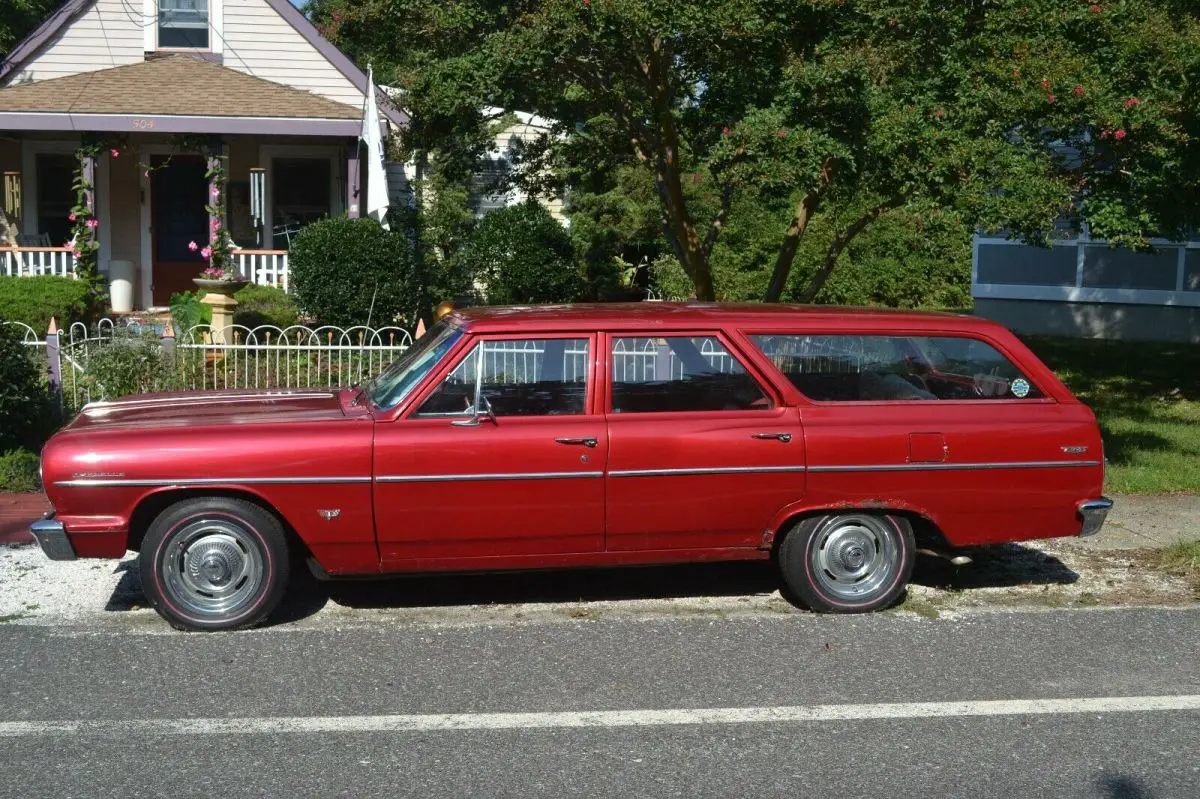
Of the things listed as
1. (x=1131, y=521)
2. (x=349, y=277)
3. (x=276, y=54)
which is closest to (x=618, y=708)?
(x=1131, y=521)

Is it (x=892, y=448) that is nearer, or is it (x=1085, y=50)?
(x=892, y=448)

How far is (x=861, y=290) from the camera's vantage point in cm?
1944

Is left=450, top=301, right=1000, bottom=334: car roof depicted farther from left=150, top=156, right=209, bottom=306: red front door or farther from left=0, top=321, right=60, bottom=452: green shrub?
left=150, top=156, right=209, bottom=306: red front door

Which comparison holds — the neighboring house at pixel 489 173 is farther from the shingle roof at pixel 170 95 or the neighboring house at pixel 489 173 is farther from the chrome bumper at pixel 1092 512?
the chrome bumper at pixel 1092 512

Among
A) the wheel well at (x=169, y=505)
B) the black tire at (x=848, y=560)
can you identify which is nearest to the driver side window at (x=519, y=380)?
the wheel well at (x=169, y=505)

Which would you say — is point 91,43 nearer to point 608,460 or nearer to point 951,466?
point 608,460

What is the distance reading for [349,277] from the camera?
15492mm

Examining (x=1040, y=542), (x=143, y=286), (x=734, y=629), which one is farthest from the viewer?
(x=143, y=286)

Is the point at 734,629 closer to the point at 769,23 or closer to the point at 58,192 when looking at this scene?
the point at 769,23

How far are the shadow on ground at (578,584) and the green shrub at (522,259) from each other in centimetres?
984

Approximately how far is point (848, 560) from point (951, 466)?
71cm

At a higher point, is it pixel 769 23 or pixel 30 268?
pixel 769 23

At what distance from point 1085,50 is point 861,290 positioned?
392 inches

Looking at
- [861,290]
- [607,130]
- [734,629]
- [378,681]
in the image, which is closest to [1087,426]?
[734,629]
